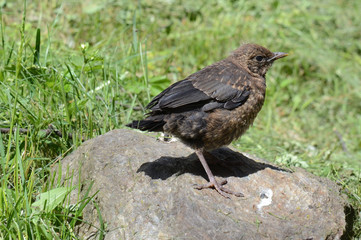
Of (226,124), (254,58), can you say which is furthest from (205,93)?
(254,58)

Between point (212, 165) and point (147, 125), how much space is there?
2.51ft

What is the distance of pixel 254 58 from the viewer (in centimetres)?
466

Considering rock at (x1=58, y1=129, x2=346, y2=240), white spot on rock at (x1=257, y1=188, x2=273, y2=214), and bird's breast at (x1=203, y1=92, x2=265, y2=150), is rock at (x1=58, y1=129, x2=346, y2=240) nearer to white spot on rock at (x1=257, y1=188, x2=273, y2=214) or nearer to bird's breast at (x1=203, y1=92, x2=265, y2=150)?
white spot on rock at (x1=257, y1=188, x2=273, y2=214)

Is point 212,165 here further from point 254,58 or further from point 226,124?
point 254,58

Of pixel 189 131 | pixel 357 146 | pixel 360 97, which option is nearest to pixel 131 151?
pixel 189 131

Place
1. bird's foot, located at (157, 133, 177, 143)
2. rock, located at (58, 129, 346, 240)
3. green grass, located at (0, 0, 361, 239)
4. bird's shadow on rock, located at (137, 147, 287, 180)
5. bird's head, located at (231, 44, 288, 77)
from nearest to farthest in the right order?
rock, located at (58, 129, 346, 240) < bird's shadow on rock, located at (137, 147, 287, 180) < green grass, located at (0, 0, 361, 239) < bird's head, located at (231, 44, 288, 77) < bird's foot, located at (157, 133, 177, 143)

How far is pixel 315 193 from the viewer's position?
403 centimetres

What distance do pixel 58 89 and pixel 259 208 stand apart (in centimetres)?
226

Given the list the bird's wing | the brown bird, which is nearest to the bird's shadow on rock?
the brown bird

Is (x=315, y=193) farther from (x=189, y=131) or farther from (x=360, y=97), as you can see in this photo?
(x=360, y=97)

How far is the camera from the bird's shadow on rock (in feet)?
13.1

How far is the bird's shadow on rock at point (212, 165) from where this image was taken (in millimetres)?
4004

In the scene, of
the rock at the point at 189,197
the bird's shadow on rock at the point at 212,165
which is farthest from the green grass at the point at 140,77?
the bird's shadow on rock at the point at 212,165

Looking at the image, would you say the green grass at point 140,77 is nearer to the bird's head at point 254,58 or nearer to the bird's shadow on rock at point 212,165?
the bird's shadow on rock at point 212,165
